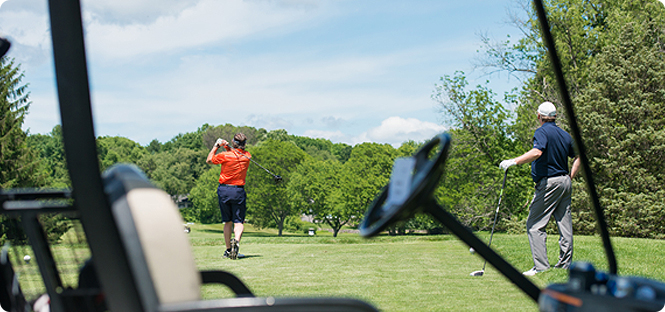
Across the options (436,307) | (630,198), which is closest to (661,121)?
(630,198)

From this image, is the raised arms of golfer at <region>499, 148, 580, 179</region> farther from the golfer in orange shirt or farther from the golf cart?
the golf cart

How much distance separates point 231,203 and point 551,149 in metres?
4.40

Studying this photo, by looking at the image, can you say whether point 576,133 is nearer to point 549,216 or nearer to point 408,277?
point 408,277

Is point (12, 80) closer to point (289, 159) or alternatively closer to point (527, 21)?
point (527, 21)

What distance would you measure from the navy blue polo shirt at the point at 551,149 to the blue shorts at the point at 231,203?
4116mm

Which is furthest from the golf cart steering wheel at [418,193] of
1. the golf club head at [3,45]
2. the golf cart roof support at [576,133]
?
the golf club head at [3,45]

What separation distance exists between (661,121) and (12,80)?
27305mm

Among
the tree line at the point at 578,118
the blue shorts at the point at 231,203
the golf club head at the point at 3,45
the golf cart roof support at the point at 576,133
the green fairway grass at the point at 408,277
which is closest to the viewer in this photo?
the golf cart roof support at the point at 576,133

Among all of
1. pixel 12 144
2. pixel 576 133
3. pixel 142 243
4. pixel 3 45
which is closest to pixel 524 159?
pixel 576 133

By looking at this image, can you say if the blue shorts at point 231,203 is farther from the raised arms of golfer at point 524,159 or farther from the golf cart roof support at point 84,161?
the golf cart roof support at point 84,161

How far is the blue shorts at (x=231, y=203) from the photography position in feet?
23.7

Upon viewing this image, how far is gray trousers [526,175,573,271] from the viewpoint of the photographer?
509cm

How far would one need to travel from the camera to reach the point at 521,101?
2348cm

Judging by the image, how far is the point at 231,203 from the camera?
728 centimetres
